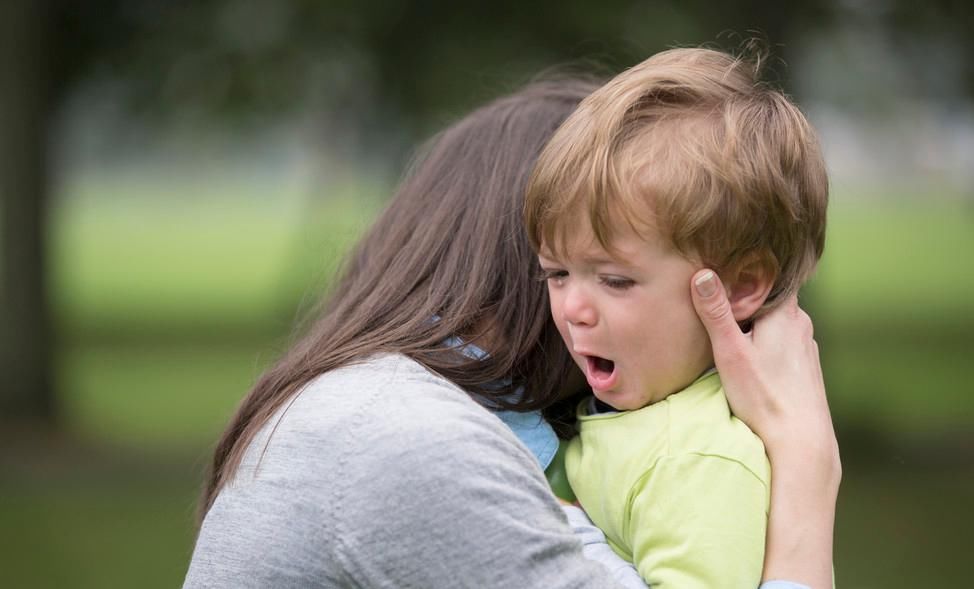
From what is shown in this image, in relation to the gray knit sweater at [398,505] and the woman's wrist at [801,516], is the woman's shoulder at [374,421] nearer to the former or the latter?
the gray knit sweater at [398,505]

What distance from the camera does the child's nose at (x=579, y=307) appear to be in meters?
2.11

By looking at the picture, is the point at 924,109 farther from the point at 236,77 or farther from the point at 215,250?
the point at 215,250

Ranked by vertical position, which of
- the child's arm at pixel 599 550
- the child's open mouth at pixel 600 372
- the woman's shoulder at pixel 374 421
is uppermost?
the woman's shoulder at pixel 374 421

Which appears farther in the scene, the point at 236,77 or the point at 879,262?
the point at 879,262

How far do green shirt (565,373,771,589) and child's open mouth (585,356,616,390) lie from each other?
0.25ft

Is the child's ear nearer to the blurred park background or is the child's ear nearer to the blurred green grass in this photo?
the blurred green grass

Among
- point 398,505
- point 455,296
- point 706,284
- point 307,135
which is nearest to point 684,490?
point 706,284

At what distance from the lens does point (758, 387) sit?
2.17 m

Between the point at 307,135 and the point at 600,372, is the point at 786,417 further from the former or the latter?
the point at 307,135

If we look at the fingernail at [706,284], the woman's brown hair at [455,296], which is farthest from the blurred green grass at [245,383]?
the fingernail at [706,284]

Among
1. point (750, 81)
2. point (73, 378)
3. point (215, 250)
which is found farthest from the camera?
point (215, 250)

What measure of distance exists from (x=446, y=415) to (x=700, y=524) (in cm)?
43

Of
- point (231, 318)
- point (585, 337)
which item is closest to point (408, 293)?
point (585, 337)

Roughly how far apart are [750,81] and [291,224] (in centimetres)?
3446
